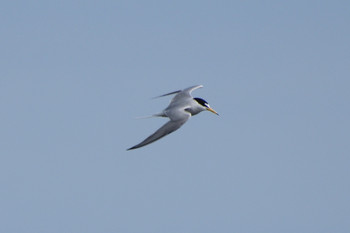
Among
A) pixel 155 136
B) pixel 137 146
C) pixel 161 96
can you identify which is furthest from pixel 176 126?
pixel 161 96

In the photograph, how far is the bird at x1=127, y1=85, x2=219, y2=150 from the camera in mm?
32312

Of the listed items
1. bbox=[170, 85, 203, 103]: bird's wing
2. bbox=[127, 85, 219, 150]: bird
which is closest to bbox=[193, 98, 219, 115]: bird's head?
bbox=[127, 85, 219, 150]: bird

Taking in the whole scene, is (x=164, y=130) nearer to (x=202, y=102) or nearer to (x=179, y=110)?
(x=179, y=110)

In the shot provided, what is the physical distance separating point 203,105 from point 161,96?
346cm

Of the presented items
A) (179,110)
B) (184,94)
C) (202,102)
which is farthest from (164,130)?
(184,94)

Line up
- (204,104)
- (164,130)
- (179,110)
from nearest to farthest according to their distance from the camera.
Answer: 1. (164,130)
2. (179,110)
3. (204,104)

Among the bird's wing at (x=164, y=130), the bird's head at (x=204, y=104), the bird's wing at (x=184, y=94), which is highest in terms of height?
the bird's wing at (x=184, y=94)

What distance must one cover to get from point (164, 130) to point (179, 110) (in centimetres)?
382

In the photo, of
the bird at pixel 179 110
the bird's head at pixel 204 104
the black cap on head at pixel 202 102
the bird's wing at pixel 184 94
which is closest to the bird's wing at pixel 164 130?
the bird at pixel 179 110

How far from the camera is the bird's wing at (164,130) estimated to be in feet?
101

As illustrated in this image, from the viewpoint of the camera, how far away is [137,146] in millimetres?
29953

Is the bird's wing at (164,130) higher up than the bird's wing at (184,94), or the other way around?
the bird's wing at (184,94)

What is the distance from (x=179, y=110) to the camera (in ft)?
120

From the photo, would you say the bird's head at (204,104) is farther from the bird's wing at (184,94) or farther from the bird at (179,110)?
the bird's wing at (184,94)
